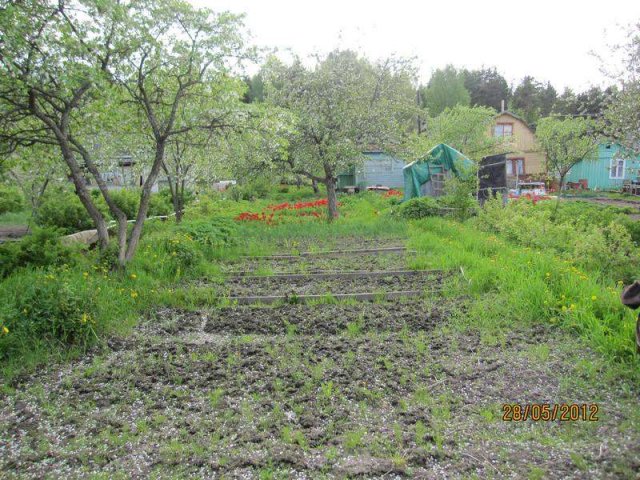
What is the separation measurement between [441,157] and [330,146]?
6335 mm

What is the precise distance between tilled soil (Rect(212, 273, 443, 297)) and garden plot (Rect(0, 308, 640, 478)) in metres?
1.57

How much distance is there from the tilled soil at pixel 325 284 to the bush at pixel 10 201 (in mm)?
14384

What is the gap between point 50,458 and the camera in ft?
10.00

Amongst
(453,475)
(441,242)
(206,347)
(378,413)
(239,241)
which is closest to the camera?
(453,475)

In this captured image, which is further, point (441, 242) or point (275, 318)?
point (441, 242)

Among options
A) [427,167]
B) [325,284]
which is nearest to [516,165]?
[427,167]

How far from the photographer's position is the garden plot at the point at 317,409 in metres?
2.90

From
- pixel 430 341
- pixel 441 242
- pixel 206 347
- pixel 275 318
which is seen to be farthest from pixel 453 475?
pixel 441 242

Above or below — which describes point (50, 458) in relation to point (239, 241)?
below

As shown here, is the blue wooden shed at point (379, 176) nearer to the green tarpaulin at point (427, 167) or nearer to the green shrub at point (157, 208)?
the green tarpaulin at point (427, 167)

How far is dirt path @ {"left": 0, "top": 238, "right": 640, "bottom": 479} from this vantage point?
2.90 m

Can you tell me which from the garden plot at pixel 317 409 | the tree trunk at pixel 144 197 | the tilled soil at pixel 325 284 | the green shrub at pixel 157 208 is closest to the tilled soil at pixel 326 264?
the tilled soil at pixel 325 284

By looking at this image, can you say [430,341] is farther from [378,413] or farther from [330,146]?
[330,146]
